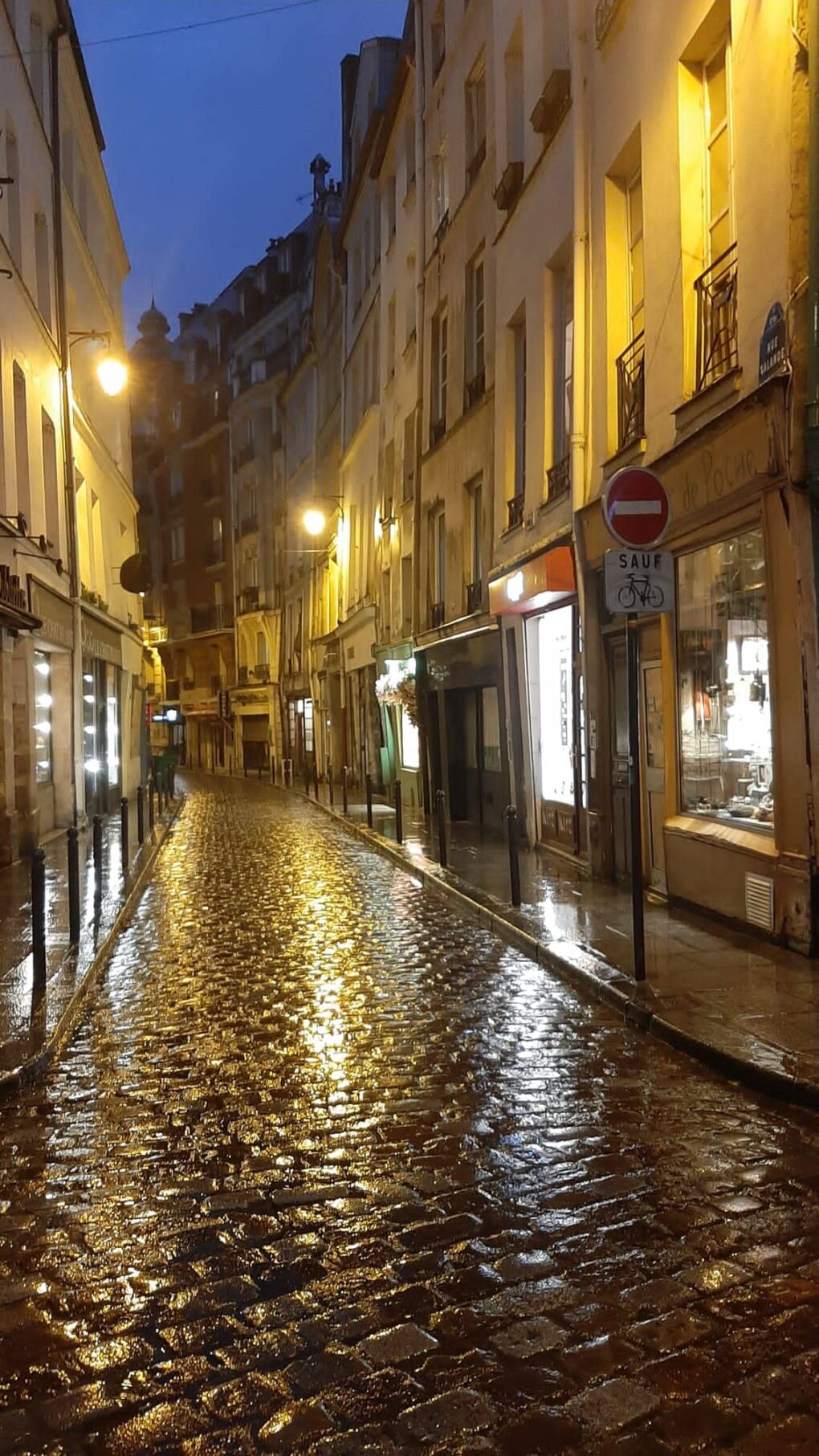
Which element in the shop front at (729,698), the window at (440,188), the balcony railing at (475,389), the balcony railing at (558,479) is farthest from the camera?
the window at (440,188)

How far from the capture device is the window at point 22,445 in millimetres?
16844

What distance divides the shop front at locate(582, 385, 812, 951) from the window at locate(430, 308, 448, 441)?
33.3ft

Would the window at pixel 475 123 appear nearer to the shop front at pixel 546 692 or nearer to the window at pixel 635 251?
the window at pixel 635 251

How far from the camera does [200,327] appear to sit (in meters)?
62.7

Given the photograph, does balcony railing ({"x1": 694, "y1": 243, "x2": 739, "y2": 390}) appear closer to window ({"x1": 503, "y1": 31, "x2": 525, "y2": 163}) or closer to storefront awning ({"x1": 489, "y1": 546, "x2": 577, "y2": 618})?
storefront awning ({"x1": 489, "y1": 546, "x2": 577, "y2": 618})

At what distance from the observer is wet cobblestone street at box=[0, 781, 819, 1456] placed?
3.03m

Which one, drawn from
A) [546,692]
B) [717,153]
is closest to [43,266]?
[546,692]

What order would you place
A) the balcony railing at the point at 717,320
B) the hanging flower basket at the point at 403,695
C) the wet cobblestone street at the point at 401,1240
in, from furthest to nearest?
the hanging flower basket at the point at 403,695 → the balcony railing at the point at 717,320 → the wet cobblestone street at the point at 401,1240

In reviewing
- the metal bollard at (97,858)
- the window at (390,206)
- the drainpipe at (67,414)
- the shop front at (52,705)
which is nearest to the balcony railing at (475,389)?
the drainpipe at (67,414)

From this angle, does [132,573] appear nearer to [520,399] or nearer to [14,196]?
[14,196]

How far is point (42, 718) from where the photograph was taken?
59.6 feet

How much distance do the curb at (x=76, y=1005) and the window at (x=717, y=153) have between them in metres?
7.54

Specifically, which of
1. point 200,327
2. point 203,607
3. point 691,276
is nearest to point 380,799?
point 691,276

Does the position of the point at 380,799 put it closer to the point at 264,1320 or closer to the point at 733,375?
the point at 733,375
